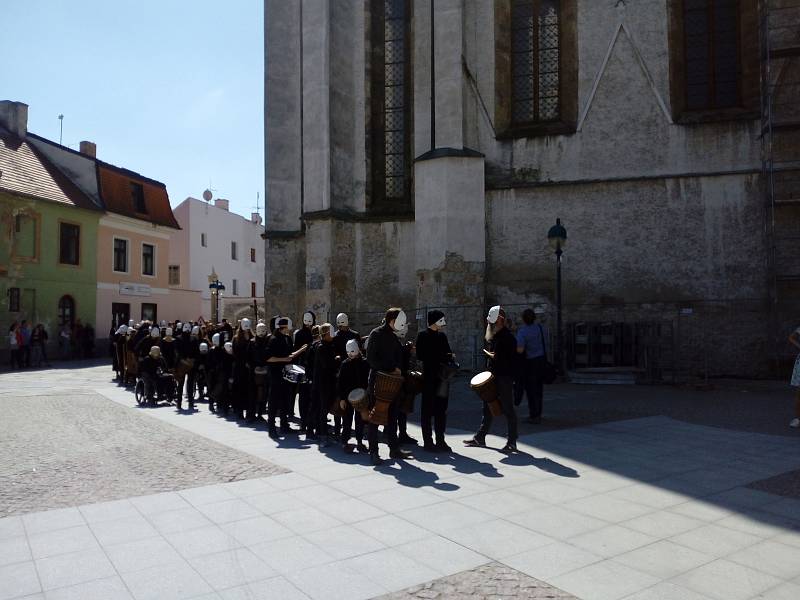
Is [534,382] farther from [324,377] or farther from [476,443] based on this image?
[324,377]

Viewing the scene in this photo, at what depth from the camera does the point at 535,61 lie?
17547 mm

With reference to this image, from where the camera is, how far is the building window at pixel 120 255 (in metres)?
32.1

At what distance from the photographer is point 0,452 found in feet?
26.5

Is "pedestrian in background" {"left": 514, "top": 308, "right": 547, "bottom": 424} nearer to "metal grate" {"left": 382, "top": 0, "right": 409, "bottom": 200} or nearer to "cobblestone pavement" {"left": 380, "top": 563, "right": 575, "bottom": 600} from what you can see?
"cobblestone pavement" {"left": 380, "top": 563, "right": 575, "bottom": 600}

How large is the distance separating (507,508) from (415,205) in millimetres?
12340

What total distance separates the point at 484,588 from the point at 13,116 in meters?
31.2

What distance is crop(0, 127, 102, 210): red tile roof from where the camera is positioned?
85.8 feet

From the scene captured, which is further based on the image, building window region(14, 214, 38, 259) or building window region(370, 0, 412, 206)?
building window region(14, 214, 38, 259)

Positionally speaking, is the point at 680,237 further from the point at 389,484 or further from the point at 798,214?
the point at 389,484

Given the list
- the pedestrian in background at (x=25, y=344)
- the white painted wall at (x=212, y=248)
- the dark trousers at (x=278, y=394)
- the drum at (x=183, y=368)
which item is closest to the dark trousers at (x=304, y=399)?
the dark trousers at (x=278, y=394)

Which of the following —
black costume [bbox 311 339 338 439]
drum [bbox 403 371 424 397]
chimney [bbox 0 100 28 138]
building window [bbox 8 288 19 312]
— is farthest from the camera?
chimney [bbox 0 100 28 138]

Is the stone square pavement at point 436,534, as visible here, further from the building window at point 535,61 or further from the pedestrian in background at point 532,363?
the building window at point 535,61

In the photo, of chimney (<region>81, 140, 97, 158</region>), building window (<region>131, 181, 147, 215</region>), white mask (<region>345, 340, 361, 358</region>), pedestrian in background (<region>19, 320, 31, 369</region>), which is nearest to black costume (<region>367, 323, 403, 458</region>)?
white mask (<region>345, 340, 361, 358</region>)

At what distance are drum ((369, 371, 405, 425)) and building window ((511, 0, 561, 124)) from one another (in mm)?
12105
